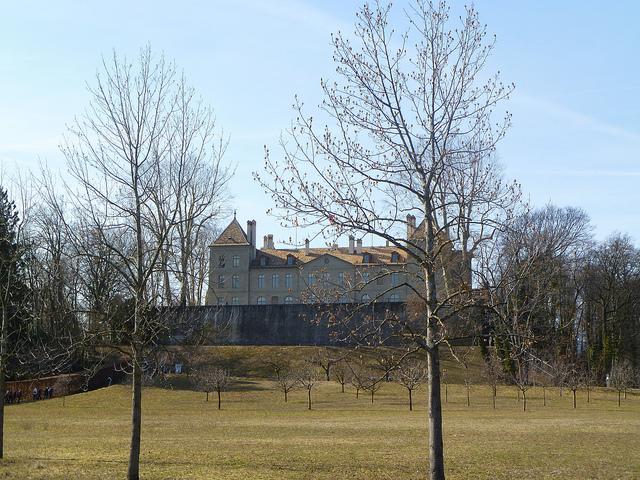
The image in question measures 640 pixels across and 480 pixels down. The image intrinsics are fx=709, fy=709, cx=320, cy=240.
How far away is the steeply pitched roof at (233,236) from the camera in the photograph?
89438 millimetres

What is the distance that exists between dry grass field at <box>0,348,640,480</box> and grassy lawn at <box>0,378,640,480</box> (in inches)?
1.5

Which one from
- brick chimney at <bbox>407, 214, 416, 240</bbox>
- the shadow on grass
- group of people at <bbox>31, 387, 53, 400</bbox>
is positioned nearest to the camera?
brick chimney at <bbox>407, 214, 416, 240</bbox>

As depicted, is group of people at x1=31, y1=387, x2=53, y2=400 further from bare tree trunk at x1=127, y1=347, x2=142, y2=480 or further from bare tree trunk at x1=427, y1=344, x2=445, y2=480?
bare tree trunk at x1=427, y1=344, x2=445, y2=480

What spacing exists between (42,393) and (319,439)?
1233 inches

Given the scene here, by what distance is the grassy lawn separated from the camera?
47.3ft

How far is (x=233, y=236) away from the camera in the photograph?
90000 mm

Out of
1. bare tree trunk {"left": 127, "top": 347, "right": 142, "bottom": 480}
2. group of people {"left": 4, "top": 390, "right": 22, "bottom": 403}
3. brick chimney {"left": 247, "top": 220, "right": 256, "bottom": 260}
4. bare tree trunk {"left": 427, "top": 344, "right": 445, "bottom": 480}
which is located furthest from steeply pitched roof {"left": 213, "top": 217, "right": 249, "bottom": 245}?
bare tree trunk {"left": 427, "top": 344, "right": 445, "bottom": 480}

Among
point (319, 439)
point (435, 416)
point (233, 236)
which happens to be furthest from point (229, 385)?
point (233, 236)

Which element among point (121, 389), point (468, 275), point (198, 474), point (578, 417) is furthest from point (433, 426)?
point (121, 389)

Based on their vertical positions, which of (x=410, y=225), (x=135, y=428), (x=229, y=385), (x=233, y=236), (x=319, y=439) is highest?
(x=233, y=236)

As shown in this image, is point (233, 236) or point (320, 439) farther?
point (233, 236)

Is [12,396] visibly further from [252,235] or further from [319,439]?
[252,235]

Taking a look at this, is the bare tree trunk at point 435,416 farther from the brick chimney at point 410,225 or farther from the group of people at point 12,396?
the group of people at point 12,396

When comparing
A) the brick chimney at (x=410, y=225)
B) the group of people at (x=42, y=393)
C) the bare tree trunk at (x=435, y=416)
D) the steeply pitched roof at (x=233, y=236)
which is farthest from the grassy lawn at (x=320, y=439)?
the steeply pitched roof at (x=233, y=236)
